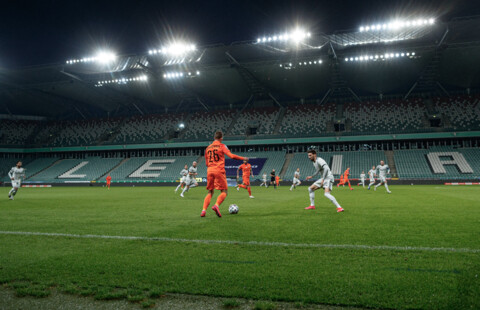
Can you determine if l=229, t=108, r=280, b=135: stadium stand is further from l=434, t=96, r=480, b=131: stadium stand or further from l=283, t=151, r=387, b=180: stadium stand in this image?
l=434, t=96, r=480, b=131: stadium stand

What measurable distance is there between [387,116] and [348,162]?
10117 millimetres

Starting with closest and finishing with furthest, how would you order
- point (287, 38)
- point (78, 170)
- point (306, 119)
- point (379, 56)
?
point (287, 38), point (379, 56), point (306, 119), point (78, 170)

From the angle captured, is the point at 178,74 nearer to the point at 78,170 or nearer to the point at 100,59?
the point at 100,59

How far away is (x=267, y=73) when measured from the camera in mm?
45906

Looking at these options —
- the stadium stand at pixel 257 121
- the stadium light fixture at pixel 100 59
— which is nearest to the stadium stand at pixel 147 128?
the stadium stand at pixel 257 121

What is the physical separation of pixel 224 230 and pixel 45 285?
3.83 meters

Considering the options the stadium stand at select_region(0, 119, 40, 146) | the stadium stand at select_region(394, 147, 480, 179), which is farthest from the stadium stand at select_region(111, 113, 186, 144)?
the stadium stand at select_region(394, 147, 480, 179)

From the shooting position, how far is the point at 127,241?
232 inches

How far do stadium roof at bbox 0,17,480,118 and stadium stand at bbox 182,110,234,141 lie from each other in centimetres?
309

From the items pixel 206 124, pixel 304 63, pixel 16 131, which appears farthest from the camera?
pixel 16 131

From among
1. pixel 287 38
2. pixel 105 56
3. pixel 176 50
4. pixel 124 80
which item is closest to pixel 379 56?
pixel 287 38

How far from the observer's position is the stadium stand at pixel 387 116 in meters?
43.3

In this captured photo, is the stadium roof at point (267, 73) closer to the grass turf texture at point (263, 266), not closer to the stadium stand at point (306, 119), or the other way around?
the stadium stand at point (306, 119)

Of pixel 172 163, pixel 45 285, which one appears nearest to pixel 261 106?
pixel 172 163
